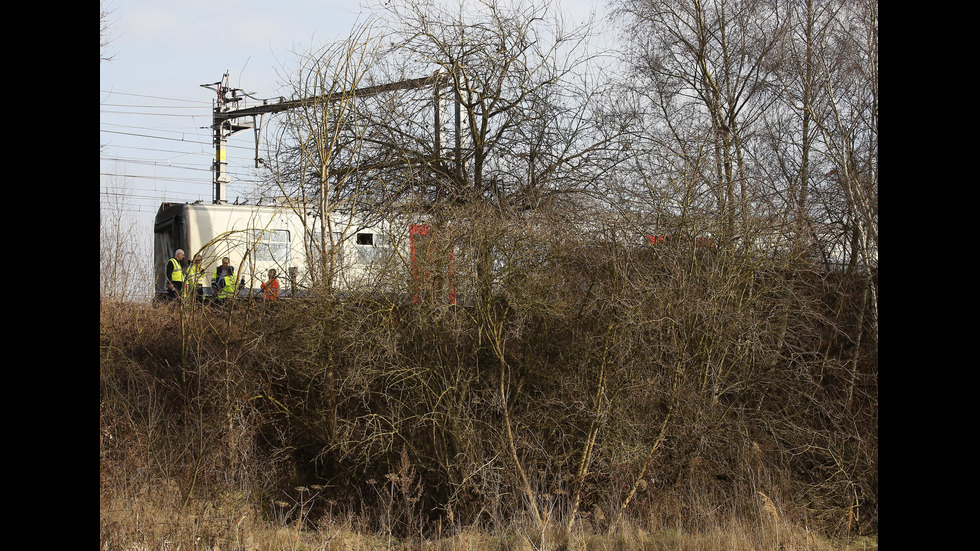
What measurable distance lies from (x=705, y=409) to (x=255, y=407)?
5.63 meters

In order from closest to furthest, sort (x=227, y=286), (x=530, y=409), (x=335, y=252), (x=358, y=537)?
(x=358, y=537), (x=335, y=252), (x=530, y=409), (x=227, y=286)

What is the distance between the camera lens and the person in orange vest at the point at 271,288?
9156mm

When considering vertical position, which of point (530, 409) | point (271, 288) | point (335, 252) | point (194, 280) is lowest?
point (530, 409)

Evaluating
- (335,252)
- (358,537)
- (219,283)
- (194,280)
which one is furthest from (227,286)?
(358,537)

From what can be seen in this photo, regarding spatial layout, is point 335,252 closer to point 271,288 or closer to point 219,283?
point 271,288

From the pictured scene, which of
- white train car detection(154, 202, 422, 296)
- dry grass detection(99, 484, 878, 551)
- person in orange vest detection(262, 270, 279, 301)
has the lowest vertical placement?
dry grass detection(99, 484, 878, 551)

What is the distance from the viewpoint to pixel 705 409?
886 centimetres

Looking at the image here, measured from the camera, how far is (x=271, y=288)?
9.24m

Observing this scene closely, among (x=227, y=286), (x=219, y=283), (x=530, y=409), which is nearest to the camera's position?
(x=530, y=409)

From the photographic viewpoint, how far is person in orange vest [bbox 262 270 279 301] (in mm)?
9156

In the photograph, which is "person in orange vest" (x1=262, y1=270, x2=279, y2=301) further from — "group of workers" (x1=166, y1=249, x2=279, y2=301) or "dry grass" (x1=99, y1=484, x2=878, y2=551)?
"dry grass" (x1=99, y1=484, x2=878, y2=551)

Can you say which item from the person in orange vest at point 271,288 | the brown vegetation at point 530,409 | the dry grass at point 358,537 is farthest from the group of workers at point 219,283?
the dry grass at point 358,537

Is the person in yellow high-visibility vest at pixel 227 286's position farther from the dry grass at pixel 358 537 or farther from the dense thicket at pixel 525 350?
the dry grass at pixel 358 537

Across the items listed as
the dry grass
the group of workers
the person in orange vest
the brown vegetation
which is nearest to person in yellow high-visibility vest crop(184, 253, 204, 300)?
the group of workers
